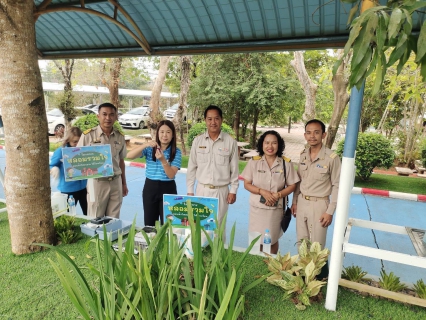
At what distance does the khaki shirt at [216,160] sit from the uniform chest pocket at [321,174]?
0.75 m

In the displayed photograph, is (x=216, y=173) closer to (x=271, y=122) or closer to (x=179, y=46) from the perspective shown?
(x=179, y=46)

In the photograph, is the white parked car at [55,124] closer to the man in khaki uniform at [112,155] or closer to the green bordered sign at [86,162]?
the man in khaki uniform at [112,155]

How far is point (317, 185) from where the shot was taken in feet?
9.00

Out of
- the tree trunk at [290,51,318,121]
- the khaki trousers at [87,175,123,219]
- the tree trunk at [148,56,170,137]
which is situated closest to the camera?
the khaki trousers at [87,175,123,219]

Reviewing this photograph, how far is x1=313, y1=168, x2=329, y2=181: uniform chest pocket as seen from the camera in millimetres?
2707

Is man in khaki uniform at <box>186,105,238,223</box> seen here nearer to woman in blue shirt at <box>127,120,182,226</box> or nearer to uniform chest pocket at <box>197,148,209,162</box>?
uniform chest pocket at <box>197,148,209,162</box>

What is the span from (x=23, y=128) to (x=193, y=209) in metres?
1.27

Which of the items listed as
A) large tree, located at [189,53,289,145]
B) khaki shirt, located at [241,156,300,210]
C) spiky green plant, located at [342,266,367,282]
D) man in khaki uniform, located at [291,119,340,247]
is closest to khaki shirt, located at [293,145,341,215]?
man in khaki uniform, located at [291,119,340,247]

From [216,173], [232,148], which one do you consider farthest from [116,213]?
[232,148]

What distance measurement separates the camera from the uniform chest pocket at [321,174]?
2707 mm

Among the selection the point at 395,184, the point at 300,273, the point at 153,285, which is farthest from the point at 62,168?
the point at 395,184

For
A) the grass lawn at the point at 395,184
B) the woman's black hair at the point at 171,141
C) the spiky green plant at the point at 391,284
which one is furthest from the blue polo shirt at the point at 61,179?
the grass lawn at the point at 395,184

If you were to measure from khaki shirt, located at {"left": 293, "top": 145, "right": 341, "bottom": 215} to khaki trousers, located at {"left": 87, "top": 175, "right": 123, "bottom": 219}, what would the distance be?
192 cm

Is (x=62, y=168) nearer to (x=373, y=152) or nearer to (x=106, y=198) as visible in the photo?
(x=106, y=198)
